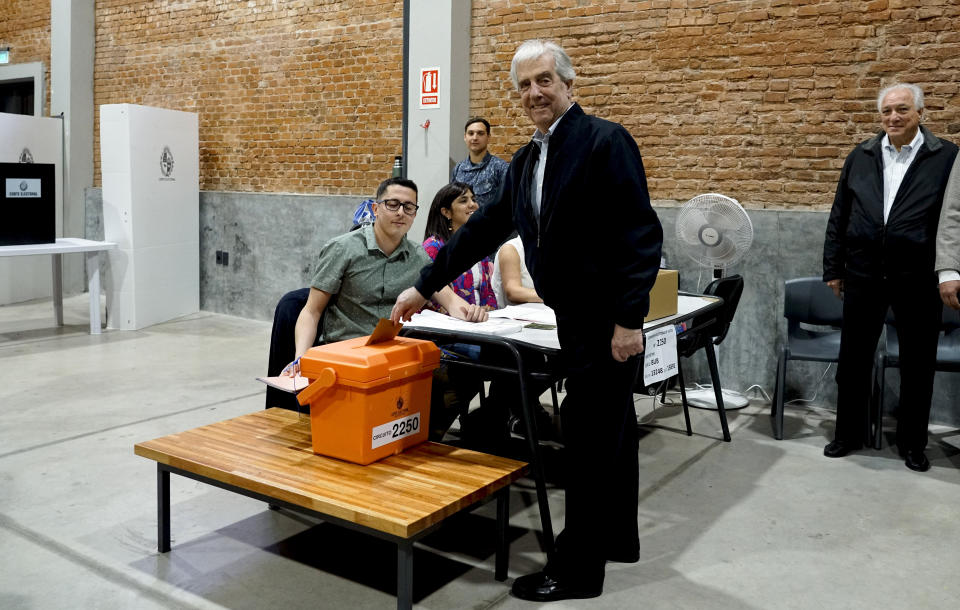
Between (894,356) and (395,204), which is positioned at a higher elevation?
(395,204)

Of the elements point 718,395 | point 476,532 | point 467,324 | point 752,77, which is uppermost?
point 752,77

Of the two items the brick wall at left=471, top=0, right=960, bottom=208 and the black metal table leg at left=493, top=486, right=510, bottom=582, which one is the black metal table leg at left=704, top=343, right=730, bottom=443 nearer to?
the brick wall at left=471, top=0, right=960, bottom=208

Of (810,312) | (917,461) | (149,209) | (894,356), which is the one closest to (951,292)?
(894,356)

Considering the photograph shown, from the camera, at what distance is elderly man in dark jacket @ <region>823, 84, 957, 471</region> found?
398 centimetres

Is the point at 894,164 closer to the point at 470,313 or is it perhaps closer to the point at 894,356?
the point at 894,356

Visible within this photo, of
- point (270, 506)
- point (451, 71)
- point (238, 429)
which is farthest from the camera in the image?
point (451, 71)

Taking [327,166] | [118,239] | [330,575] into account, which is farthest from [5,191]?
[330,575]

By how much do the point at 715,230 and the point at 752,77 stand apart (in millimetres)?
1310

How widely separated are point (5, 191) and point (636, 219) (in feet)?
19.0

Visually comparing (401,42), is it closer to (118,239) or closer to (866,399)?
(118,239)

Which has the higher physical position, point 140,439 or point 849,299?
point 849,299

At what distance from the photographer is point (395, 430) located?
8.69 ft

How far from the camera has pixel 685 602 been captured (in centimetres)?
267

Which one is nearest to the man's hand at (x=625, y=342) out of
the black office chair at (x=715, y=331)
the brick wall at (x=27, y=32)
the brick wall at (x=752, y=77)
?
the black office chair at (x=715, y=331)
